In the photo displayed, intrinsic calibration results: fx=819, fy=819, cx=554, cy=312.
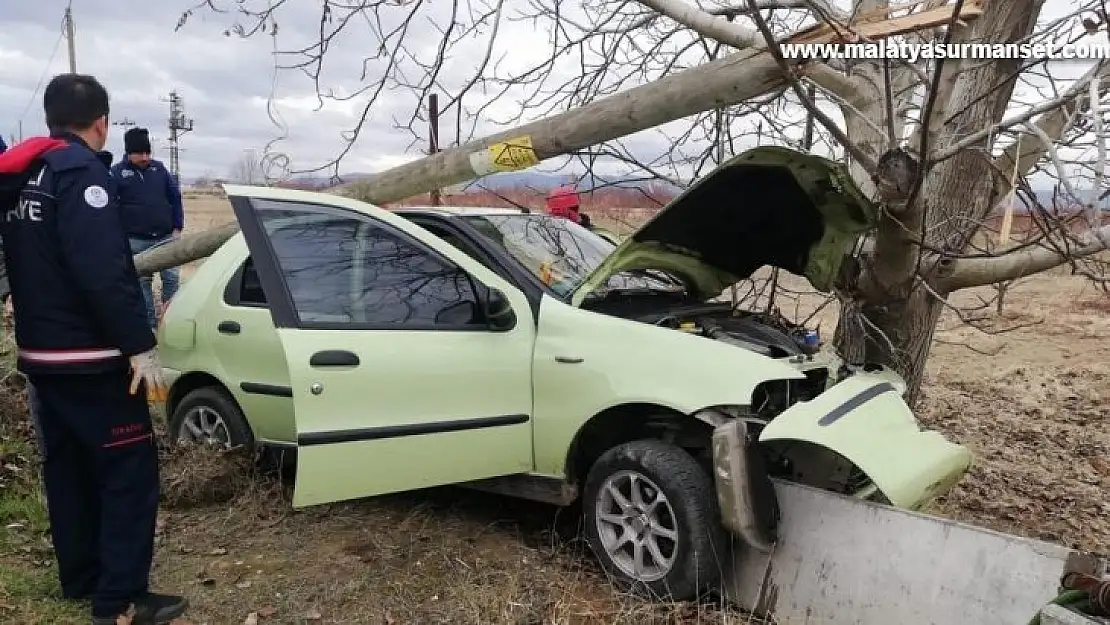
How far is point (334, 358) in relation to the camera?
3.28m

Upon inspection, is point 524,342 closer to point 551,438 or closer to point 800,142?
point 551,438

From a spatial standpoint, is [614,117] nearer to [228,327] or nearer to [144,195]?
[228,327]

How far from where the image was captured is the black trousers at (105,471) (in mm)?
2984

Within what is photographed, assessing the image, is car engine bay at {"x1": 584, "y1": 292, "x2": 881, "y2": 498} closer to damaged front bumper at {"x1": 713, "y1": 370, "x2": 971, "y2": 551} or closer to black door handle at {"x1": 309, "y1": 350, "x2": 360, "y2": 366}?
damaged front bumper at {"x1": 713, "y1": 370, "x2": 971, "y2": 551}

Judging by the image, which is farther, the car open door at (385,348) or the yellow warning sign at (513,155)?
the yellow warning sign at (513,155)

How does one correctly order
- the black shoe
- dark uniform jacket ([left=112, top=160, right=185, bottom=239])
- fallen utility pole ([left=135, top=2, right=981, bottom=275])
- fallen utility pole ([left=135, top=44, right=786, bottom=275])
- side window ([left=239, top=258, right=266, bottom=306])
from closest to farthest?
1. the black shoe
2. fallen utility pole ([left=135, top=2, right=981, bottom=275])
3. fallen utility pole ([left=135, top=44, right=786, bottom=275])
4. side window ([left=239, top=258, right=266, bottom=306])
5. dark uniform jacket ([left=112, top=160, right=185, bottom=239])

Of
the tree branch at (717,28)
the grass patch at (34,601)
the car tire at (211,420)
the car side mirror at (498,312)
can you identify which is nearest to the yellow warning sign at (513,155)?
the car side mirror at (498,312)

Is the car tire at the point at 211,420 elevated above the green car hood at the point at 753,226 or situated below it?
below

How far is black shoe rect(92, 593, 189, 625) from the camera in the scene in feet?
9.98

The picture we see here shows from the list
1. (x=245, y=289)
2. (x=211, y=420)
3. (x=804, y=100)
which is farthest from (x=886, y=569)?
(x=211, y=420)

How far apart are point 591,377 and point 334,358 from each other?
105 cm

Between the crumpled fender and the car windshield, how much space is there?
119cm

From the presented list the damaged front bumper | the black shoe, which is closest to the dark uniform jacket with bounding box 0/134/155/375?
the black shoe

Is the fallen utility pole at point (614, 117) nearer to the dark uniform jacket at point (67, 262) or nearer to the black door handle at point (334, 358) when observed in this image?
the black door handle at point (334, 358)
